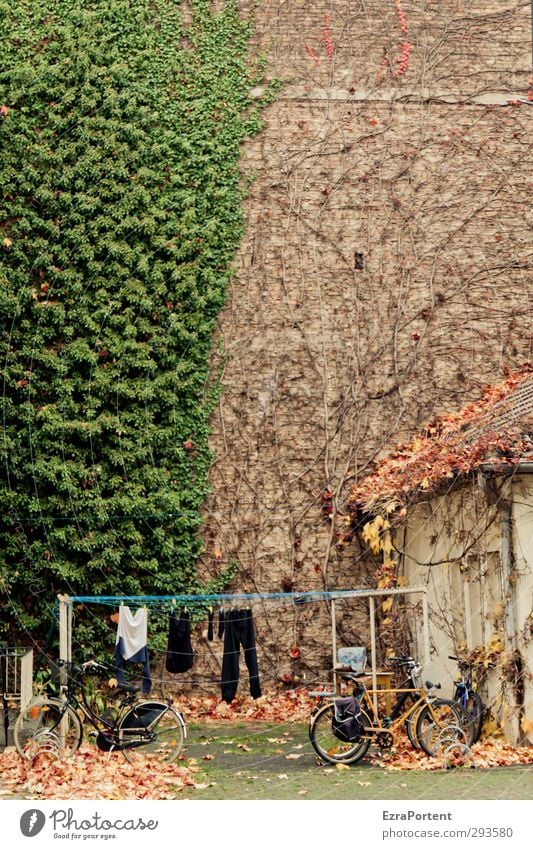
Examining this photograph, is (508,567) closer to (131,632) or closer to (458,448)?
(458,448)

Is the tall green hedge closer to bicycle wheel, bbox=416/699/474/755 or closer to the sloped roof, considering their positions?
the sloped roof

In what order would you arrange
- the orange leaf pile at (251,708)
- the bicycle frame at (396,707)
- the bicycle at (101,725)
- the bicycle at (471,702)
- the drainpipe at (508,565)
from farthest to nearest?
the orange leaf pile at (251,708)
the drainpipe at (508,565)
the bicycle at (471,702)
the bicycle frame at (396,707)
the bicycle at (101,725)

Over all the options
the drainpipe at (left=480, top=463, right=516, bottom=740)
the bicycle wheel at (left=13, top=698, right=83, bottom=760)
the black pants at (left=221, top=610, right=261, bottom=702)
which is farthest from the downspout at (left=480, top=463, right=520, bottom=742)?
Result: the bicycle wheel at (left=13, top=698, right=83, bottom=760)

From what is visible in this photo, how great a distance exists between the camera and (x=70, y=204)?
468 inches

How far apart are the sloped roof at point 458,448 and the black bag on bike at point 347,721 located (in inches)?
91.0

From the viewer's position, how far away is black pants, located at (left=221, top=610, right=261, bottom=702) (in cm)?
1010

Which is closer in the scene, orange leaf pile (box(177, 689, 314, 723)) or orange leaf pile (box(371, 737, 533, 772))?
orange leaf pile (box(371, 737, 533, 772))

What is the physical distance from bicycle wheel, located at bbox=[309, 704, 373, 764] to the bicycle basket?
119 centimetres

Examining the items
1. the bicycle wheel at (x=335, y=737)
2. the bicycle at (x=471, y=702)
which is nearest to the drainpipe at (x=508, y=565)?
the bicycle at (x=471, y=702)

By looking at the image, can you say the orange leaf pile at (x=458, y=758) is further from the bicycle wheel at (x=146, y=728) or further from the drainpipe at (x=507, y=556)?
the bicycle wheel at (x=146, y=728)

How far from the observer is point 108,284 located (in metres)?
11.8

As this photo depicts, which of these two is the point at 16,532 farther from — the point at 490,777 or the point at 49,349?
the point at 490,777

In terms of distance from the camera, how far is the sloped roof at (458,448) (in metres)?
9.34

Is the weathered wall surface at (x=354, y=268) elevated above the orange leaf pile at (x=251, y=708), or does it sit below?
above
